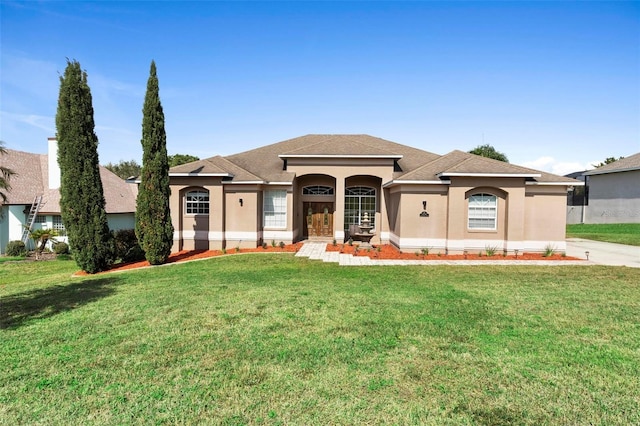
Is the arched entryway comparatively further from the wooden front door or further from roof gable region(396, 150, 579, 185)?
roof gable region(396, 150, 579, 185)

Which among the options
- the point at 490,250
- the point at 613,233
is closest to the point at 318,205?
the point at 490,250

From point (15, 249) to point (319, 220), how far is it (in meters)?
19.2

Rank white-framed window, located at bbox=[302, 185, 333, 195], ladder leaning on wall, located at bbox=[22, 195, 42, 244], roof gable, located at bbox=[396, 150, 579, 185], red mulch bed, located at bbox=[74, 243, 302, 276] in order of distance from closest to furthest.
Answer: red mulch bed, located at bbox=[74, 243, 302, 276]
roof gable, located at bbox=[396, 150, 579, 185]
white-framed window, located at bbox=[302, 185, 333, 195]
ladder leaning on wall, located at bbox=[22, 195, 42, 244]

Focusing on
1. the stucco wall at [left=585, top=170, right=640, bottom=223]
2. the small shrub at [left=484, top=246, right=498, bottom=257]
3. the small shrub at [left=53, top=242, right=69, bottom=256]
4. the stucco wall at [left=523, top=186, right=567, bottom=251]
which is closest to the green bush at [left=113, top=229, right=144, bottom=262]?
the small shrub at [left=53, top=242, right=69, bottom=256]

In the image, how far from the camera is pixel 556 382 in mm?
4363

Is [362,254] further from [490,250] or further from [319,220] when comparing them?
[490,250]

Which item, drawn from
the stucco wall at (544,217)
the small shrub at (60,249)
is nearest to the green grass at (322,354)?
the stucco wall at (544,217)

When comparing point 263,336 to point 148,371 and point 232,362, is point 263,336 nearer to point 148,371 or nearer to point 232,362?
point 232,362

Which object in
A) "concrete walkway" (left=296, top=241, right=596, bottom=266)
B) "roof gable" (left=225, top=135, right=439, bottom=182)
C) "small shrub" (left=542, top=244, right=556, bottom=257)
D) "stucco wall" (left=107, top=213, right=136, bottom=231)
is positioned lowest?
"concrete walkway" (left=296, top=241, right=596, bottom=266)

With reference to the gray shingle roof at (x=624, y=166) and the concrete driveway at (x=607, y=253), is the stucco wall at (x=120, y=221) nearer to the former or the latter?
the concrete driveway at (x=607, y=253)

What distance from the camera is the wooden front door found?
19.6 metres

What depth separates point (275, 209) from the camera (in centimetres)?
1814

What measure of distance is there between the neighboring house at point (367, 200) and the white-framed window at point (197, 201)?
0.05 metres

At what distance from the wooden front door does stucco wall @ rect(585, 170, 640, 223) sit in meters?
28.8
